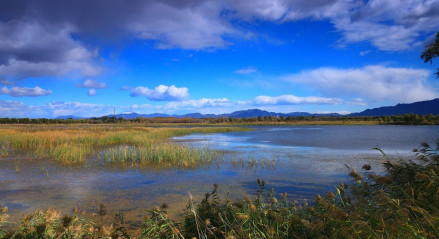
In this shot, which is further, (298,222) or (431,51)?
(431,51)

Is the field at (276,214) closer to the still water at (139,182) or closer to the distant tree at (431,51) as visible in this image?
the still water at (139,182)

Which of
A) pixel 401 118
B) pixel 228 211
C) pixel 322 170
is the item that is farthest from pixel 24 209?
pixel 401 118

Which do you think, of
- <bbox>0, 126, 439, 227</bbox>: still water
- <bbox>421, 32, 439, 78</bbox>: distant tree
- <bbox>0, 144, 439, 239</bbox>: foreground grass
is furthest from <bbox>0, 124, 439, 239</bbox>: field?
<bbox>421, 32, 439, 78</bbox>: distant tree

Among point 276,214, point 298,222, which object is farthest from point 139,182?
point 298,222

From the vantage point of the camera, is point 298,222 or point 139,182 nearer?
point 298,222

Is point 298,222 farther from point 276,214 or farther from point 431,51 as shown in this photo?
point 431,51

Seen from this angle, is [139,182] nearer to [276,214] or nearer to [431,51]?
[276,214]

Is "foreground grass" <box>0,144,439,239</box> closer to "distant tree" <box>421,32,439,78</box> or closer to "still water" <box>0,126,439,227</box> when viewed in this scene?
"still water" <box>0,126,439,227</box>

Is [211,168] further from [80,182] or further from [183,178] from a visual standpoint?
[80,182]

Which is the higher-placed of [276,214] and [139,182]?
[276,214]

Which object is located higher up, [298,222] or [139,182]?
[298,222]

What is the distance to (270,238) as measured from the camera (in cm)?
314

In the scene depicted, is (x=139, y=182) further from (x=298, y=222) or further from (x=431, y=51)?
(x=431, y=51)

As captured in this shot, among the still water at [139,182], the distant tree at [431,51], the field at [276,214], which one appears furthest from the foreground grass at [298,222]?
the distant tree at [431,51]
